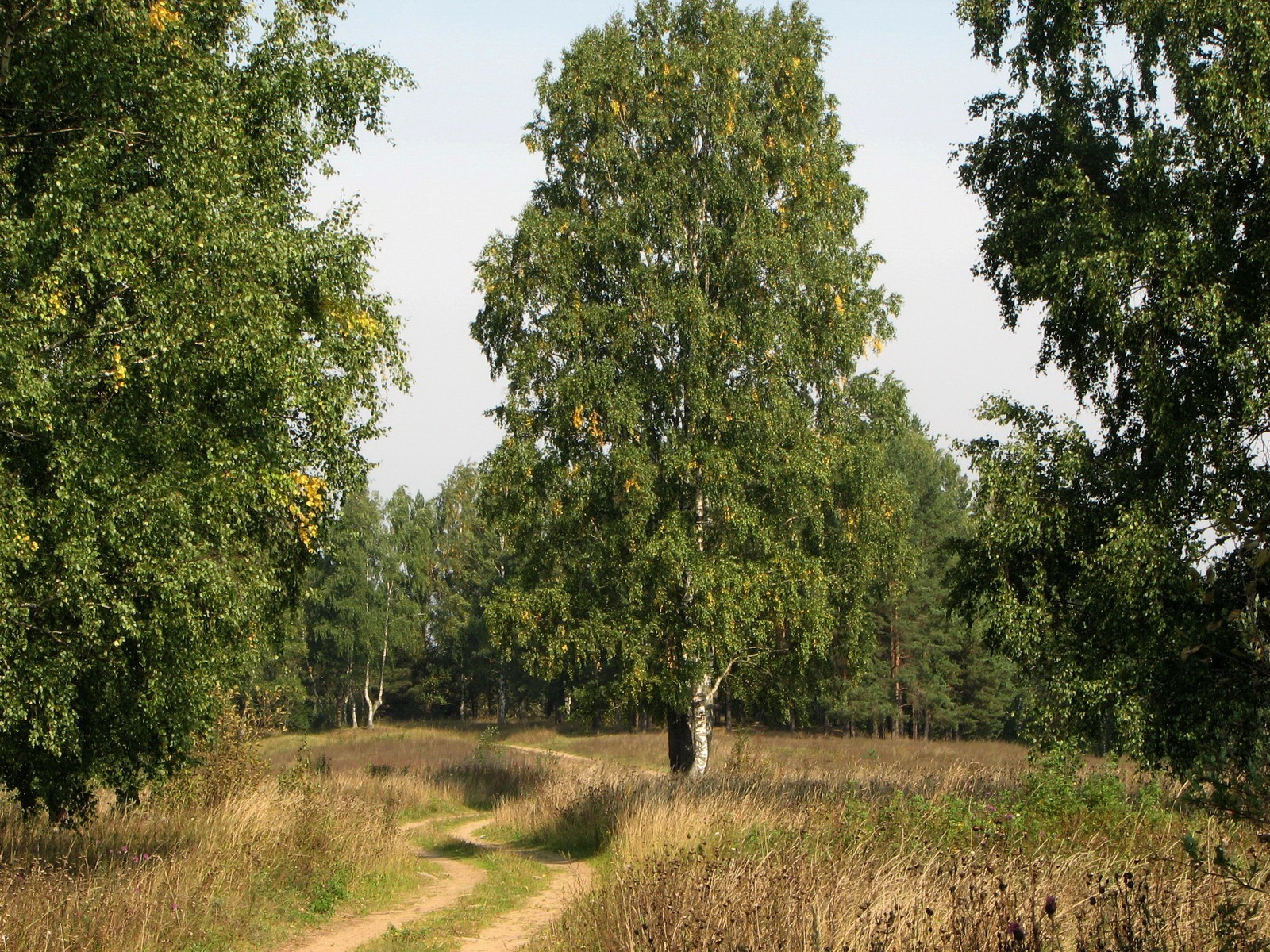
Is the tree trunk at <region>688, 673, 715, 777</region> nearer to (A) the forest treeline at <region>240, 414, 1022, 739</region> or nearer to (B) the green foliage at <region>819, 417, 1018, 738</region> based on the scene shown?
(A) the forest treeline at <region>240, 414, 1022, 739</region>

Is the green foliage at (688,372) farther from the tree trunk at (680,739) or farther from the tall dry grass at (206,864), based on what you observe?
the tall dry grass at (206,864)

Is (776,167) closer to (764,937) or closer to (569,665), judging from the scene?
(569,665)

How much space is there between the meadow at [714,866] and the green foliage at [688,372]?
2.76 meters

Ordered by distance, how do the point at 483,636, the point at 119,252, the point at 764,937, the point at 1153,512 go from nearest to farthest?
1. the point at 764,937
2. the point at 119,252
3. the point at 1153,512
4. the point at 483,636

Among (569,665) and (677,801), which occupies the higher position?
(569,665)

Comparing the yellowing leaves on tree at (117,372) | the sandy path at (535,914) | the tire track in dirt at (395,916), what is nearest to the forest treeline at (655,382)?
the yellowing leaves on tree at (117,372)

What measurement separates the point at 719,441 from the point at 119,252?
37.2 feet

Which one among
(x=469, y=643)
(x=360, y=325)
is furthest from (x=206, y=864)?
(x=469, y=643)

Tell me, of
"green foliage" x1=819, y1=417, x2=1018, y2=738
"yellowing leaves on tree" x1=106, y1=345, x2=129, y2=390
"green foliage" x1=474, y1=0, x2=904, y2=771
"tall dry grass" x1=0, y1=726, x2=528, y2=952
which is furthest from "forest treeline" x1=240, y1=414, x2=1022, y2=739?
"yellowing leaves on tree" x1=106, y1=345, x2=129, y2=390

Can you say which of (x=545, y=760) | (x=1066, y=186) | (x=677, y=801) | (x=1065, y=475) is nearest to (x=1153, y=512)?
(x=1065, y=475)

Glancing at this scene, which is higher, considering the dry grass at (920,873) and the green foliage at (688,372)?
the green foliage at (688,372)

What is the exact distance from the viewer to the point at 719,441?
18.2m

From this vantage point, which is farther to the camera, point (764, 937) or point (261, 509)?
point (261, 509)

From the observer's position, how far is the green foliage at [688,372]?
17578 millimetres
